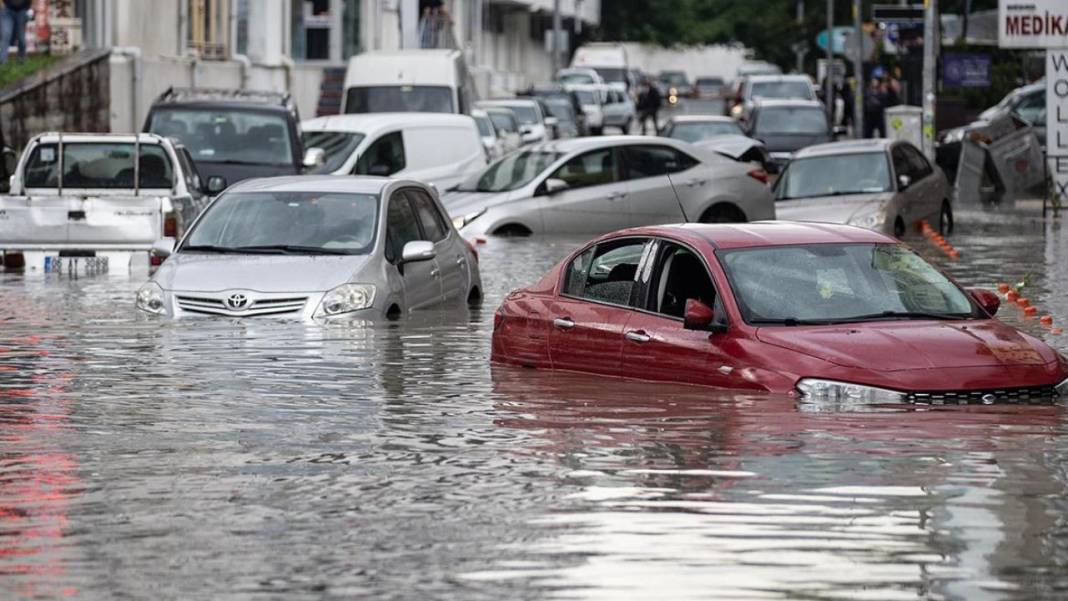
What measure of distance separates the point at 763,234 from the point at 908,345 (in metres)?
1.41

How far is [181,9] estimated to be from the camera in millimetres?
41188

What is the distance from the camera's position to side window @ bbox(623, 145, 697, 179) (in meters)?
27.4

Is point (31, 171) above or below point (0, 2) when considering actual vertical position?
below

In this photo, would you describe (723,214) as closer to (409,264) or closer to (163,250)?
(409,264)

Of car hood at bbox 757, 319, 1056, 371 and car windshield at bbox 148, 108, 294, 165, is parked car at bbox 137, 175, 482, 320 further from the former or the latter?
car windshield at bbox 148, 108, 294, 165

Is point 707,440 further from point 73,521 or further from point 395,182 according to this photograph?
point 395,182

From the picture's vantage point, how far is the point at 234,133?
27.1 metres

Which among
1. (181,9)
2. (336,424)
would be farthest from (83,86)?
(336,424)

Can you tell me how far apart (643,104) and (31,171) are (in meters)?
46.0

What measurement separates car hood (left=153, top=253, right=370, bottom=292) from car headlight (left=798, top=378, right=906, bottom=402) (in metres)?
5.45

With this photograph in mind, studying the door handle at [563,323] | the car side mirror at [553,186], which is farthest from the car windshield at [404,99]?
the door handle at [563,323]

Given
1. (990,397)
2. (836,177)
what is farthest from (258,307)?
(836,177)

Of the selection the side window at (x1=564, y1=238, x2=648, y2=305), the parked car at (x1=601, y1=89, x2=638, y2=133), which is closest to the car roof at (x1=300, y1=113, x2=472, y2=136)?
the side window at (x1=564, y1=238, x2=648, y2=305)

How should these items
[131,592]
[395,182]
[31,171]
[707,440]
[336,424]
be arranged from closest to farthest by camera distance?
[131,592], [707,440], [336,424], [395,182], [31,171]
